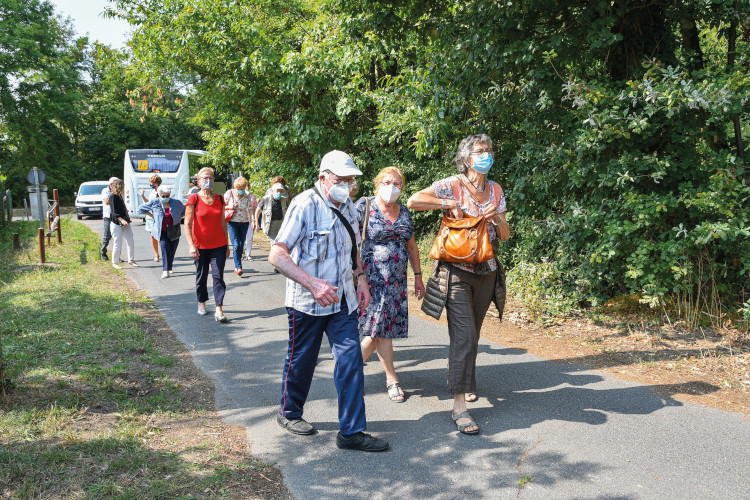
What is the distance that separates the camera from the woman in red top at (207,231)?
7.43 metres

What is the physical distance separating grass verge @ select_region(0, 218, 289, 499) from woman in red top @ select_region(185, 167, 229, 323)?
0.82m

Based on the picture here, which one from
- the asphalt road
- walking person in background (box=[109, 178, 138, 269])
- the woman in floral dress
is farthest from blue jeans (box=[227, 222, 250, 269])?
the woman in floral dress

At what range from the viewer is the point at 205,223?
748cm

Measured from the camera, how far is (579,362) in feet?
18.7

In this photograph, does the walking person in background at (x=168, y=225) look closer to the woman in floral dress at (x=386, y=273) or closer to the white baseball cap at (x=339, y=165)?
the woman in floral dress at (x=386, y=273)

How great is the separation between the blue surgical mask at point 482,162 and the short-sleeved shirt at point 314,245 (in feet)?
3.48

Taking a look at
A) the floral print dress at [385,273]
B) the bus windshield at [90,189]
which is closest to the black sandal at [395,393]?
the floral print dress at [385,273]

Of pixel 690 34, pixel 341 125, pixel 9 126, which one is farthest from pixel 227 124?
pixel 9 126

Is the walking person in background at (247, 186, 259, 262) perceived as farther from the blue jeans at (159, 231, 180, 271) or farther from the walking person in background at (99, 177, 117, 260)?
the walking person in background at (99, 177, 117, 260)

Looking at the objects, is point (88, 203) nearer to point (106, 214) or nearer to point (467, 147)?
point (106, 214)

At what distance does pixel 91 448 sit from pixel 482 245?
114 inches

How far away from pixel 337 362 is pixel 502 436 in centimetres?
125

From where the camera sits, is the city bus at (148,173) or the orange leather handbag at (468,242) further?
the city bus at (148,173)

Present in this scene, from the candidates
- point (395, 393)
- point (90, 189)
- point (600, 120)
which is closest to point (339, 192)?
point (395, 393)
